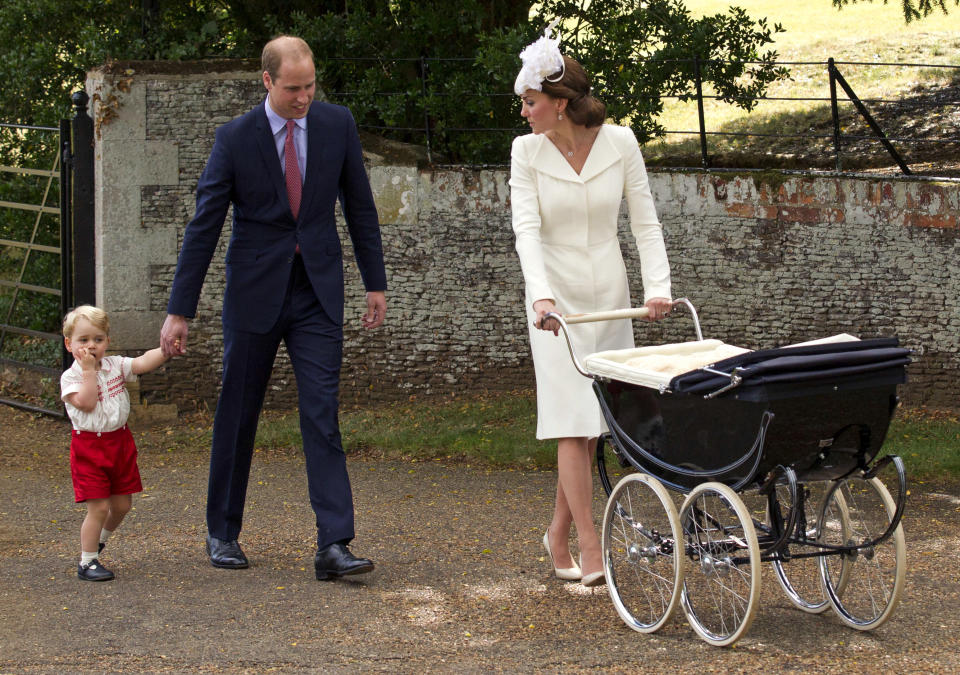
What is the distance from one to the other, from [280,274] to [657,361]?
182cm

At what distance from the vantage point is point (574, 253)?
17.0 feet

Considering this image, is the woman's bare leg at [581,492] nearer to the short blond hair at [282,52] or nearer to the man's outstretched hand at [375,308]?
the man's outstretched hand at [375,308]

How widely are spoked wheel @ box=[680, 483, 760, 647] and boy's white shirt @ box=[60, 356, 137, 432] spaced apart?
2.59 metres

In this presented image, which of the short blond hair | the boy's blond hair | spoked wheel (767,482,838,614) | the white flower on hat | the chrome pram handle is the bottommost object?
spoked wheel (767,482,838,614)

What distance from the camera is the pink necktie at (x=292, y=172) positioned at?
5.44 m

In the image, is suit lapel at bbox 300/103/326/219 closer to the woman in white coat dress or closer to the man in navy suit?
the man in navy suit

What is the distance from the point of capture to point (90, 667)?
4.23 m

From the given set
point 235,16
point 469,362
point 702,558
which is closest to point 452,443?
point 469,362

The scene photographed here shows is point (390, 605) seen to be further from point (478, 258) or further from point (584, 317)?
point (478, 258)

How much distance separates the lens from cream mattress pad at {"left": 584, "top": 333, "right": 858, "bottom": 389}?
4.35m

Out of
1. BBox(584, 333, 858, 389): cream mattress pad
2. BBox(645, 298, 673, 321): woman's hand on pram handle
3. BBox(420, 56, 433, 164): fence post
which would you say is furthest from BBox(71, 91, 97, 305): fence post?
BBox(584, 333, 858, 389): cream mattress pad

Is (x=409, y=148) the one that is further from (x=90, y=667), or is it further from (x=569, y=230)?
(x=90, y=667)

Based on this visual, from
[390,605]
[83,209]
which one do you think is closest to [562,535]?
[390,605]

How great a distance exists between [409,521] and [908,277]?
14.9 feet
